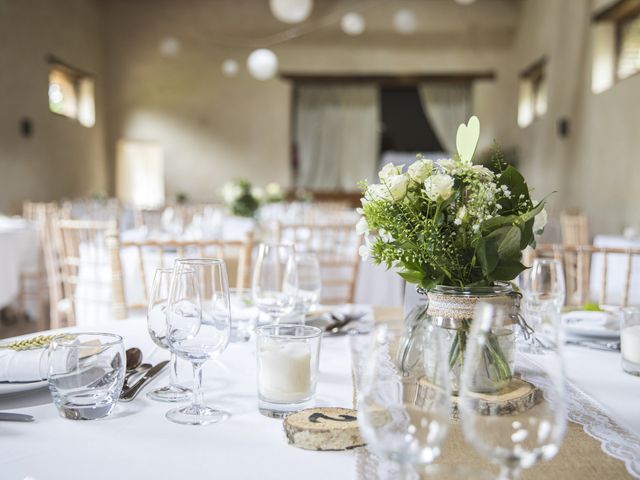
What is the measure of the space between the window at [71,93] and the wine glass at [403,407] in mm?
9279

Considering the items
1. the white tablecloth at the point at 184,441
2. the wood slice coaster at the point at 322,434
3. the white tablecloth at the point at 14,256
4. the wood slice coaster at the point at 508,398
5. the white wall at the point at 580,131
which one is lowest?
the white tablecloth at the point at 14,256

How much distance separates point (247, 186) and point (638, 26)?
418cm

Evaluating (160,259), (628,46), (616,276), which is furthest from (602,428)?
(628,46)

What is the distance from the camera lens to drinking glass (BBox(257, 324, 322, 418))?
2.90 ft

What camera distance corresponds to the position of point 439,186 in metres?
0.92

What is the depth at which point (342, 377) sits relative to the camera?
1089mm

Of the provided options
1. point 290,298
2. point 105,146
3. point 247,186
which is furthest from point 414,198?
point 105,146

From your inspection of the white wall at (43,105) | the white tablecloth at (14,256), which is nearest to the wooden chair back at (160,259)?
the white tablecloth at (14,256)

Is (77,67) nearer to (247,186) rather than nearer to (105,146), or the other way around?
(105,146)

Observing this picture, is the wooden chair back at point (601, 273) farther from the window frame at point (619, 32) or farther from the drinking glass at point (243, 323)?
the window frame at point (619, 32)

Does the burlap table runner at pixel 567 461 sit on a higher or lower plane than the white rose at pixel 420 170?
lower

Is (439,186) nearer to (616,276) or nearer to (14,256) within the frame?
(616,276)

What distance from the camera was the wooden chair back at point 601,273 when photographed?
1.99 m

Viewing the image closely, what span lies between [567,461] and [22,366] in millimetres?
789
